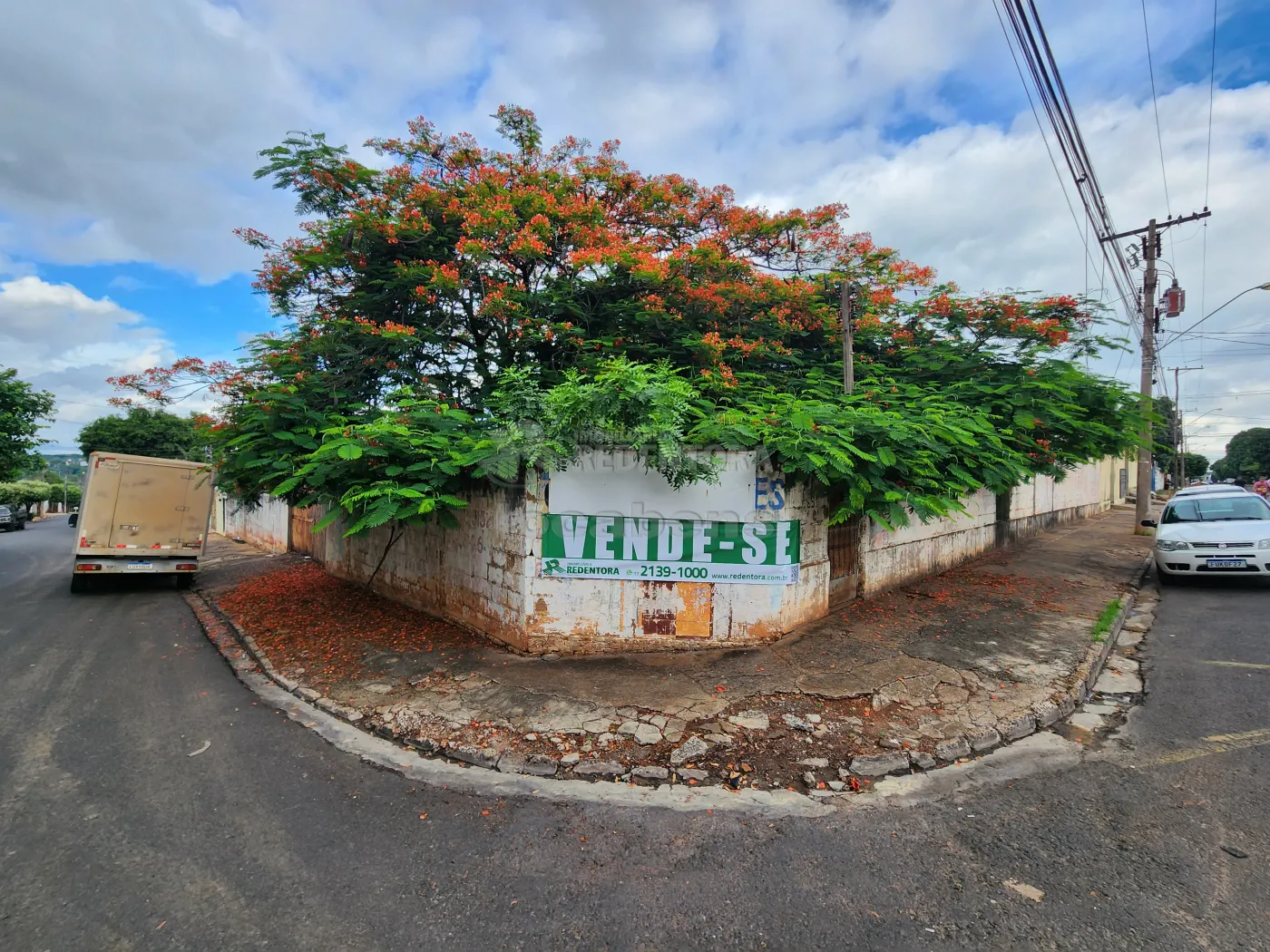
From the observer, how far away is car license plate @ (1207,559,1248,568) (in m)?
7.84

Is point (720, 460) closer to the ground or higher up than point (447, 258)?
closer to the ground

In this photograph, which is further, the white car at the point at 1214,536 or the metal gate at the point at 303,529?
the metal gate at the point at 303,529

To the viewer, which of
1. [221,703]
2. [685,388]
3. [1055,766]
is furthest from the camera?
[685,388]

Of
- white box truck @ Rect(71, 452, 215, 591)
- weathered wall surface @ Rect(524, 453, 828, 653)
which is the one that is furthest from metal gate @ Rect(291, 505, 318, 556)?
weathered wall surface @ Rect(524, 453, 828, 653)

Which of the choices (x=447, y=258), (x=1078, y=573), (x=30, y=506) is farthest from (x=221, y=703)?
(x=30, y=506)

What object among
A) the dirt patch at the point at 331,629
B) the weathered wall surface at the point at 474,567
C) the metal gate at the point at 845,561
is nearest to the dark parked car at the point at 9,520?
the dirt patch at the point at 331,629

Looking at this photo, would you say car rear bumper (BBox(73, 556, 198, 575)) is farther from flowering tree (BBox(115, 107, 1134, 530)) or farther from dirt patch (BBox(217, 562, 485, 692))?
flowering tree (BBox(115, 107, 1134, 530))

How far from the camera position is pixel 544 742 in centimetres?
394

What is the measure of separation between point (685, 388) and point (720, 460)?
775mm

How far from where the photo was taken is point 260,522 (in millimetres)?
17125

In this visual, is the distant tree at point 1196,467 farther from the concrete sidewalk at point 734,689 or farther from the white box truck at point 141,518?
the white box truck at point 141,518

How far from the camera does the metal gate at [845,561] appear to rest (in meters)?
6.71

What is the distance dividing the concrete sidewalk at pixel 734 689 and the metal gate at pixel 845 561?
23cm

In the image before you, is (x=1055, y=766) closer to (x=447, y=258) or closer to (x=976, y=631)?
(x=976, y=631)
